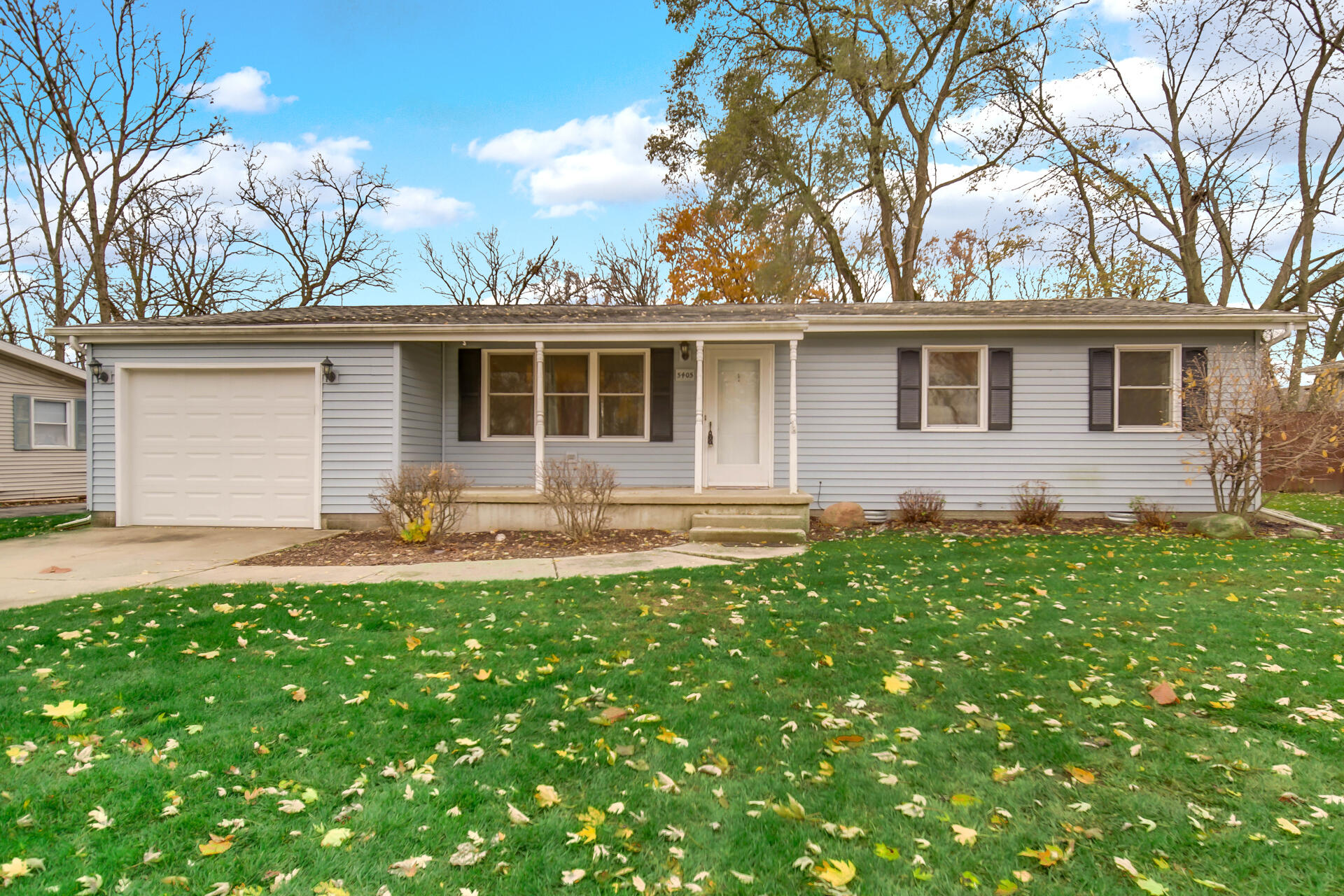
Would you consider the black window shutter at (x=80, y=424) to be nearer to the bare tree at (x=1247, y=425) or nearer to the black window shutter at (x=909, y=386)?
the black window shutter at (x=909, y=386)

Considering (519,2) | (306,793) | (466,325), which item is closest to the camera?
(306,793)

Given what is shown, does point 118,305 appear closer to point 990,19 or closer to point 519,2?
point 519,2

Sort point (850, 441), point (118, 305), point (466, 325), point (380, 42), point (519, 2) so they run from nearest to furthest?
point (466, 325)
point (850, 441)
point (519, 2)
point (380, 42)
point (118, 305)

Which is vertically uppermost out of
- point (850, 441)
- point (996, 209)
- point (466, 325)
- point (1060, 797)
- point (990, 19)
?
point (990, 19)

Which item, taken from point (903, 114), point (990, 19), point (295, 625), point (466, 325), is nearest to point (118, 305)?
point (466, 325)

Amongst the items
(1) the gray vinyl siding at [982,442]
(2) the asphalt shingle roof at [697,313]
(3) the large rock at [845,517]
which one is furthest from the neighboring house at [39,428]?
(3) the large rock at [845,517]

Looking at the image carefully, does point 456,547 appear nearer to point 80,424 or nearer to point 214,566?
point 214,566

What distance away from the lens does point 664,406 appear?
10.4m

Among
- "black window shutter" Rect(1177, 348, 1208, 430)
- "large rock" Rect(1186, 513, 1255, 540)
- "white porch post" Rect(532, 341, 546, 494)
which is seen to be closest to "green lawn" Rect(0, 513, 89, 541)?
"white porch post" Rect(532, 341, 546, 494)

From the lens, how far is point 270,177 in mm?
21391

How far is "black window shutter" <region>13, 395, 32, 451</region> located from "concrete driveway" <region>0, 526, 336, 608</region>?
284 inches

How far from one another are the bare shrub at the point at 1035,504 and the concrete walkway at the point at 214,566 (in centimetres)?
411

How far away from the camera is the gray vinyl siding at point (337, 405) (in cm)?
949

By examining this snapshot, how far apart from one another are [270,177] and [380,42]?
8680mm
